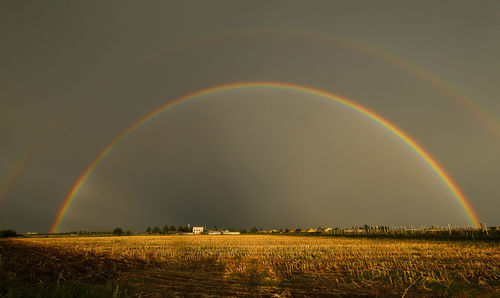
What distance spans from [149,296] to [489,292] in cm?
1299

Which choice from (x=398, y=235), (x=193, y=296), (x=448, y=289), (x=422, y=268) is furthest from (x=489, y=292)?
(x=398, y=235)

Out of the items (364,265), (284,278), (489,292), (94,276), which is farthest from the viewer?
(364,265)

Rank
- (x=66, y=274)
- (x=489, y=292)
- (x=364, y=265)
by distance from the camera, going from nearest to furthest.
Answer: (x=489, y=292) < (x=66, y=274) < (x=364, y=265)

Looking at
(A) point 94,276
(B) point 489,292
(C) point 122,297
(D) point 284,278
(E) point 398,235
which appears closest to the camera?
(C) point 122,297

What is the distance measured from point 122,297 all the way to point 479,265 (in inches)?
776

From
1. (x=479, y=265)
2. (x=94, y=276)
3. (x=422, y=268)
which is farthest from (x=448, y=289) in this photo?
(x=94, y=276)

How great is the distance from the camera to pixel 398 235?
66.3 m

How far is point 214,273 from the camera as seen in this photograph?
15.8 m

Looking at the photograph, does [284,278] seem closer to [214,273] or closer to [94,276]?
[214,273]

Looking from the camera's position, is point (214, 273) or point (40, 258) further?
point (214, 273)

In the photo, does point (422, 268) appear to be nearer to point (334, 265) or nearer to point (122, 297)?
point (334, 265)

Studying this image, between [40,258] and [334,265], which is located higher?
[40,258]

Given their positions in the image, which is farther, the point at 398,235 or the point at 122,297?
the point at 398,235

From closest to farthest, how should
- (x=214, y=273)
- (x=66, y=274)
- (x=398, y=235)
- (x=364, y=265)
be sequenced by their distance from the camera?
(x=66, y=274)
(x=214, y=273)
(x=364, y=265)
(x=398, y=235)
